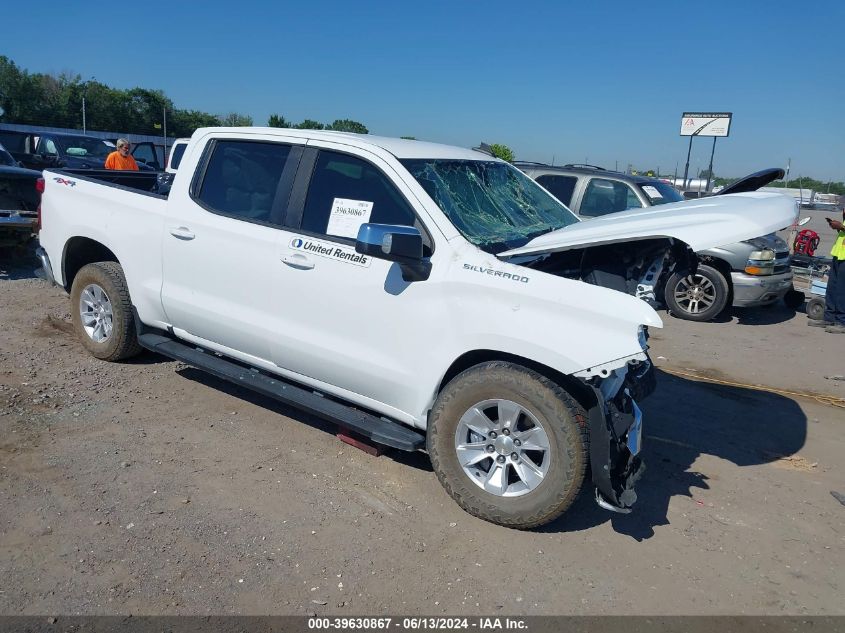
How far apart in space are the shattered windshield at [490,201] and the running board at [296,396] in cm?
120

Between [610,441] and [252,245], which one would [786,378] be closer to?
[610,441]

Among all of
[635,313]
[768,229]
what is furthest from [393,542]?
[768,229]

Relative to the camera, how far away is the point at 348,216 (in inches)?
163

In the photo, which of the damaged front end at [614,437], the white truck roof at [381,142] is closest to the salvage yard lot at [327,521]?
the damaged front end at [614,437]

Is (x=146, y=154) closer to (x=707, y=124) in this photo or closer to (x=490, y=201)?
(x=490, y=201)

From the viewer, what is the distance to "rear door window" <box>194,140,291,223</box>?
14.7 feet

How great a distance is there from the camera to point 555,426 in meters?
3.45

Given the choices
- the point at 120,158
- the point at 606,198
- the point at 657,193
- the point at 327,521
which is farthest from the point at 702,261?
the point at 120,158

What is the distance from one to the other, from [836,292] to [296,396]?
27.0ft

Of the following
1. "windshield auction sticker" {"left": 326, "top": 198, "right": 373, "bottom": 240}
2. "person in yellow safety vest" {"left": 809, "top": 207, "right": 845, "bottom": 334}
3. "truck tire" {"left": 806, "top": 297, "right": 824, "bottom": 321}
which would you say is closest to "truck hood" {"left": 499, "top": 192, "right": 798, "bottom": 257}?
"windshield auction sticker" {"left": 326, "top": 198, "right": 373, "bottom": 240}

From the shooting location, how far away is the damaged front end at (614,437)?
3.40m

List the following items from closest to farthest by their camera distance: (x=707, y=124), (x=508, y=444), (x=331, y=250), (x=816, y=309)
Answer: (x=508, y=444), (x=331, y=250), (x=816, y=309), (x=707, y=124)

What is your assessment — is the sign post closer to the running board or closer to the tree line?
the tree line

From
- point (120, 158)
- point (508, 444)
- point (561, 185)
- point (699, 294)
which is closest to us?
point (508, 444)
